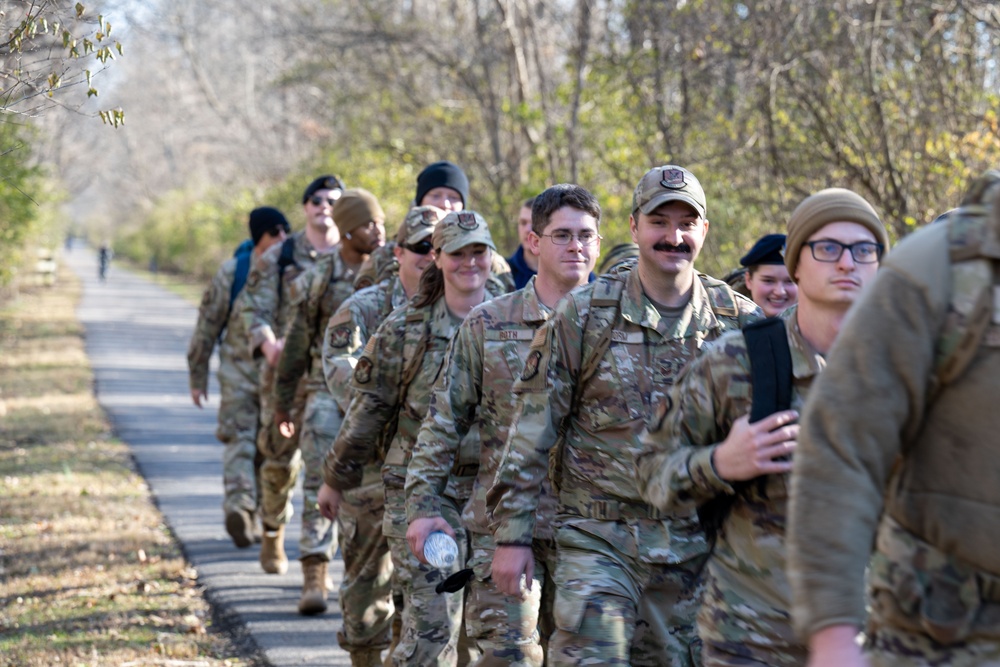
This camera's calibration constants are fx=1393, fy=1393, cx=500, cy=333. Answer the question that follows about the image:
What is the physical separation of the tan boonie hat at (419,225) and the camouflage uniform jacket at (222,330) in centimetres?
342

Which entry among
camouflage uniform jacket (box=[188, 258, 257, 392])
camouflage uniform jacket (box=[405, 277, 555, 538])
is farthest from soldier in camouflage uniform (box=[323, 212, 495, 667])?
camouflage uniform jacket (box=[188, 258, 257, 392])

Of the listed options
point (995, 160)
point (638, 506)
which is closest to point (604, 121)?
point (995, 160)

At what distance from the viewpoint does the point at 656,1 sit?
13094 mm

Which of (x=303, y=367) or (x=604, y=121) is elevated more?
(x=604, y=121)

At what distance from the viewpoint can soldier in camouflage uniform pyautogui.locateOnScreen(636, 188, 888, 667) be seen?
3.46 m

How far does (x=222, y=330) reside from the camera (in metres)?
10.6

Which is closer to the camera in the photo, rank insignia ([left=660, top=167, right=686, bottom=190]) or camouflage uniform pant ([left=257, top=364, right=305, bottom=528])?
rank insignia ([left=660, top=167, right=686, bottom=190])

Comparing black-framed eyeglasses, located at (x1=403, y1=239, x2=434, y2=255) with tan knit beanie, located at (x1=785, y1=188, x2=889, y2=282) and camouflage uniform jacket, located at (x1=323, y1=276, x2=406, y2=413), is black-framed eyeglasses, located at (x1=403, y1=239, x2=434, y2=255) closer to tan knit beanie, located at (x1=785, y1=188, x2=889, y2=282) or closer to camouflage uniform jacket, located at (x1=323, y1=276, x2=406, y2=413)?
camouflage uniform jacket, located at (x1=323, y1=276, x2=406, y2=413)

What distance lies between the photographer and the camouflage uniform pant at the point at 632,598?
4375mm

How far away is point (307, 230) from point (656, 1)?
201 inches

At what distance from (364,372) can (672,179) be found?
2001mm

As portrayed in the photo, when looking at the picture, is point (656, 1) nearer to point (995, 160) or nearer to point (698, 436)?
point (995, 160)

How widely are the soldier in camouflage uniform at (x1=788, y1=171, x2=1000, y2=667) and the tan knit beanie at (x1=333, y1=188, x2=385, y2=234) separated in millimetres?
6128

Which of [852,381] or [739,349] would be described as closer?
[852,381]
